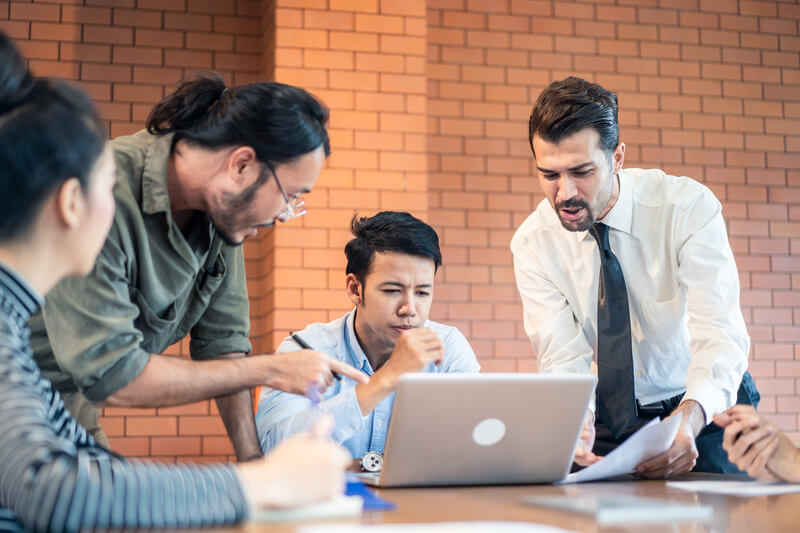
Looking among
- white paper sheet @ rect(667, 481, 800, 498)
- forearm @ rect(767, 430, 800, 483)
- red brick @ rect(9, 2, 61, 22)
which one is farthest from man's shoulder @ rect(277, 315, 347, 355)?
red brick @ rect(9, 2, 61, 22)

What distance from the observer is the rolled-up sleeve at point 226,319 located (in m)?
2.18

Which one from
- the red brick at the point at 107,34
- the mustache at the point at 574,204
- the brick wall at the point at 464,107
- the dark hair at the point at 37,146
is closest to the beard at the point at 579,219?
the mustache at the point at 574,204

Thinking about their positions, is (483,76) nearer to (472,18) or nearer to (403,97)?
(472,18)

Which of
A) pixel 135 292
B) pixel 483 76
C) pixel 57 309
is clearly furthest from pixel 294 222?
pixel 57 309

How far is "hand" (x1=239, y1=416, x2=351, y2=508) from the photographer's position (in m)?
1.11

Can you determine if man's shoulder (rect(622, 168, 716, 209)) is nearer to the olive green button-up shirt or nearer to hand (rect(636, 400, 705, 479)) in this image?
hand (rect(636, 400, 705, 479))

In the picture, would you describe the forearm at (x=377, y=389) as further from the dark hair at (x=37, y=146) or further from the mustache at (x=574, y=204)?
the dark hair at (x=37, y=146)

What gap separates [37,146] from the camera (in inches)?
45.2

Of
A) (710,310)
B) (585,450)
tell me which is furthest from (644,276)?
(585,450)

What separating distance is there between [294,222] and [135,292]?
1833mm

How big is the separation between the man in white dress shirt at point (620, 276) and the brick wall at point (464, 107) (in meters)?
1.22

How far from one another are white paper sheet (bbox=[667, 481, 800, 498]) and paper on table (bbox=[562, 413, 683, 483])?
0.08m

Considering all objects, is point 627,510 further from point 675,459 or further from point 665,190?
point 665,190

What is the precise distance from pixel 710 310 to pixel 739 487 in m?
0.78
